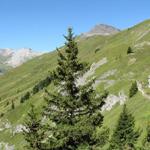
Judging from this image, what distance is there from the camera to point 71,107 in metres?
29.0

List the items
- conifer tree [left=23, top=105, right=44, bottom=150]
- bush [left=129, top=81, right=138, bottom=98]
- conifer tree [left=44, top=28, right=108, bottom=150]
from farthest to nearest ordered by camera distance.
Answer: bush [left=129, top=81, right=138, bottom=98] → conifer tree [left=23, top=105, right=44, bottom=150] → conifer tree [left=44, top=28, right=108, bottom=150]

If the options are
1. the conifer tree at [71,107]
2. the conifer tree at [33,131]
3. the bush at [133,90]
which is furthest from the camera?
the bush at [133,90]

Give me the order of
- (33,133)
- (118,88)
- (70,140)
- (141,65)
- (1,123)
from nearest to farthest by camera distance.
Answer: (70,140), (33,133), (118,88), (141,65), (1,123)

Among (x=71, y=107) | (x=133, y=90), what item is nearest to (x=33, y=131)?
(x=71, y=107)

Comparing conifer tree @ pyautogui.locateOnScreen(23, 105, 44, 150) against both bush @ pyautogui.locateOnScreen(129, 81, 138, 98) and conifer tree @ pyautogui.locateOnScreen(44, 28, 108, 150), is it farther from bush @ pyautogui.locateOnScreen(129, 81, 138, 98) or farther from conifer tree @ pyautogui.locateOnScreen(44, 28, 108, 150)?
bush @ pyautogui.locateOnScreen(129, 81, 138, 98)

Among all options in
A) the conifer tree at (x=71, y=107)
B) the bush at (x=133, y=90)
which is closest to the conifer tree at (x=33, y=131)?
the conifer tree at (x=71, y=107)

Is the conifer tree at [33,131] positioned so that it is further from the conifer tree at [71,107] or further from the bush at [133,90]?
the bush at [133,90]

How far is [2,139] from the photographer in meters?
159

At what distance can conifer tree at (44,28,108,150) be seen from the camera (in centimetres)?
2811

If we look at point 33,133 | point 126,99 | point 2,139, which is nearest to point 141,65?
point 126,99

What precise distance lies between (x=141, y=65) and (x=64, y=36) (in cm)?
10665

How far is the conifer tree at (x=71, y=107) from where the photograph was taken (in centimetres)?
2811

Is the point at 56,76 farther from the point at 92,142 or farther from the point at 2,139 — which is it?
the point at 2,139

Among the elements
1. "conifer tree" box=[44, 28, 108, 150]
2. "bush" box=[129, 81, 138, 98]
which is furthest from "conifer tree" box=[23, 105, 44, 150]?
"bush" box=[129, 81, 138, 98]
